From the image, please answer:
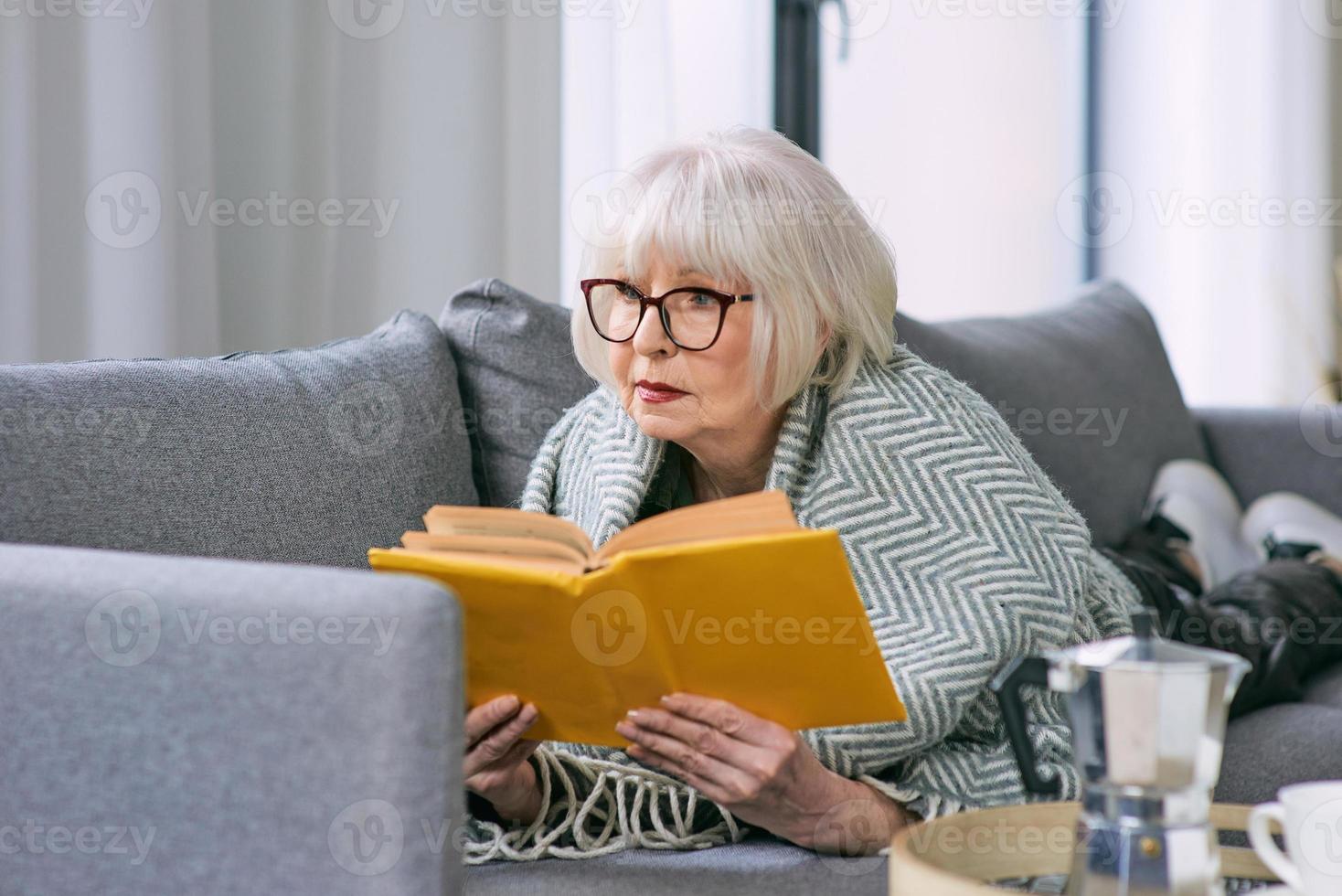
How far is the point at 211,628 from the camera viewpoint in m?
0.91

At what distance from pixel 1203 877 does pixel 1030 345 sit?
56.2 inches

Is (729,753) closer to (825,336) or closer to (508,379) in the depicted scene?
(825,336)

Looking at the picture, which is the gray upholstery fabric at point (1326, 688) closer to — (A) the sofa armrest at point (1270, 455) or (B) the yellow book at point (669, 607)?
(A) the sofa armrest at point (1270, 455)

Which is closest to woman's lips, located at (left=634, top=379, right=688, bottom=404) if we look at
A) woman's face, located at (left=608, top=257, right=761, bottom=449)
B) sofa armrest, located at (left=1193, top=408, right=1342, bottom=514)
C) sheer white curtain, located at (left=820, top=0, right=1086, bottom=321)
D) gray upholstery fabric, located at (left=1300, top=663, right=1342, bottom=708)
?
woman's face, located at (left=608, top=257, right=761, bottom=449)

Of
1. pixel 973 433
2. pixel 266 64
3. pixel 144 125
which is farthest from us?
pixel 266 64

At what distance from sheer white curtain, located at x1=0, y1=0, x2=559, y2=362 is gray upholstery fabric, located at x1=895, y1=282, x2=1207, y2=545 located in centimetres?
78

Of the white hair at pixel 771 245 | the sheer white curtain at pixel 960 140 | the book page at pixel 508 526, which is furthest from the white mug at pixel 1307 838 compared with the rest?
the sheer white curtain at pixel 960 140

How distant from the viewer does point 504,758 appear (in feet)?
3.68

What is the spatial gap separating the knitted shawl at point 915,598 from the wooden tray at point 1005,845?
0.27 metres

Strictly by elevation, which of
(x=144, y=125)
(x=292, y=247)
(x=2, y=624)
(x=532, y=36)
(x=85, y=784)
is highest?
(x=532, y=36)

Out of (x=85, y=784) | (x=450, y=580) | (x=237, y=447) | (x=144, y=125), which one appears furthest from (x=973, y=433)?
(x=144, y=125)

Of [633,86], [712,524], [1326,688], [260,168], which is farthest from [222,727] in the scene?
[633,86]

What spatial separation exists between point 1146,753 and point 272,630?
1.68 feet

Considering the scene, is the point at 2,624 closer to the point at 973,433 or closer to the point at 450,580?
the point at 450,580
